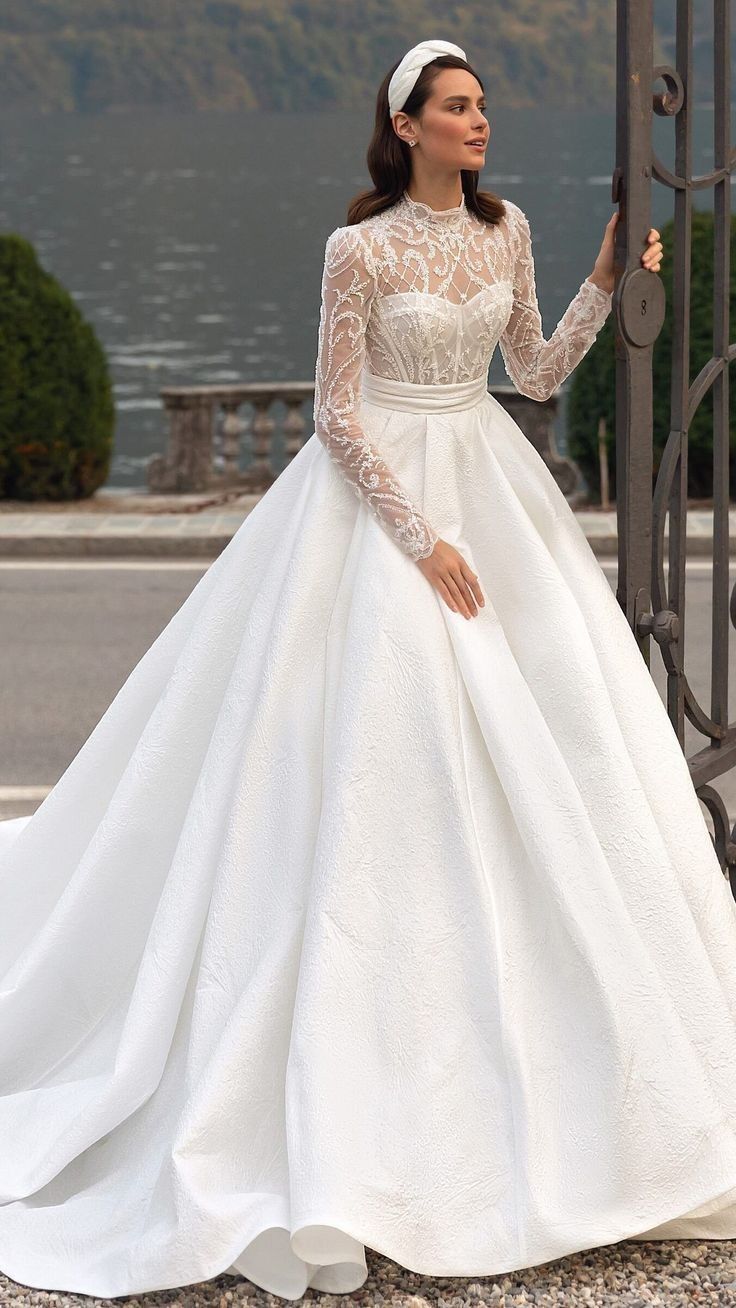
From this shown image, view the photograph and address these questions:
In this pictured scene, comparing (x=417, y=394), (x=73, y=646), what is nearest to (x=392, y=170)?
(x=417, y=394)

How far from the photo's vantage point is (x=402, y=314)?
9.96 feet

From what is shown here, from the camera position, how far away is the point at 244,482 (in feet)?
36.3

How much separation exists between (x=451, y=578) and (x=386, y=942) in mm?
664

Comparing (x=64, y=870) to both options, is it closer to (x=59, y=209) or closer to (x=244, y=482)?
(x=244, y=482)

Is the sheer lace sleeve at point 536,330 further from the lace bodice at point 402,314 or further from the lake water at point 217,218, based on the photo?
the lake water at point 217,218

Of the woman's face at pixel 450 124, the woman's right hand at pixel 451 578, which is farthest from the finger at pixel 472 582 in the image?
the woman's face at pixel 450 124

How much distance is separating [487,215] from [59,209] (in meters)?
114

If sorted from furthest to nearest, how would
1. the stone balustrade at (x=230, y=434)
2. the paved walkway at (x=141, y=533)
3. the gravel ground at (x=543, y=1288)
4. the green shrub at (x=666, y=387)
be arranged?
the stone balustrade at (x=230, y=434) < the green shrub at (x=666, y=387) < the paved walkway at (x=141, y=533) < the gravel ground at (x=543, y=1288)

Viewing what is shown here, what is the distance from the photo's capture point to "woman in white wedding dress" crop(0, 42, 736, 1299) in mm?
2635

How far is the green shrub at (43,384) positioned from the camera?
32.5 feet

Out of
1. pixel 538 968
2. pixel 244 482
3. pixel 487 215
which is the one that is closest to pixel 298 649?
pixel 538 968

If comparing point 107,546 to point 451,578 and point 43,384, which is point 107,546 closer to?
point 43,384

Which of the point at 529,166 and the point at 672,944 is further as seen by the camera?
the point at 529,166

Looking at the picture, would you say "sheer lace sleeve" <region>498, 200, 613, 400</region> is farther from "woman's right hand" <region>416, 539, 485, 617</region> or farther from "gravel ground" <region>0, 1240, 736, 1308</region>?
"gravel ground" <region>0, 1240, 736, 1308</region>
